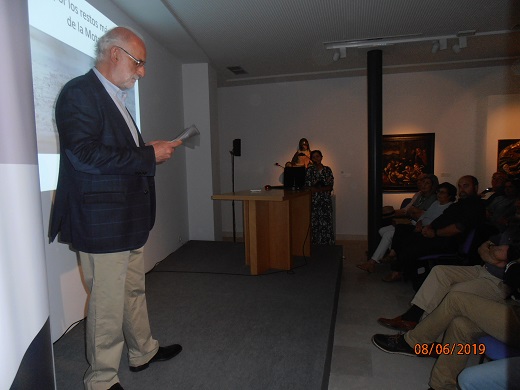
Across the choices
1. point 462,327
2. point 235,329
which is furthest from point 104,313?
point 462,327

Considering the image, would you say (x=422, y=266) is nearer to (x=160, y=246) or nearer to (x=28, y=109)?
(x=160, y=246)

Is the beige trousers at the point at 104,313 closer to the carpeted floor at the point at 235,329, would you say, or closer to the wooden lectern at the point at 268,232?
the carpeted floor at the point at 235,329

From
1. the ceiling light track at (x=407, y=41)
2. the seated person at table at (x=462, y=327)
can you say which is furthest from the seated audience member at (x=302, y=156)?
the seated person at table at (x=462, y=327)

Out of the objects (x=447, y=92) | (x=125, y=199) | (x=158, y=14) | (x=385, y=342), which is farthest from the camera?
(x=447, y=92)

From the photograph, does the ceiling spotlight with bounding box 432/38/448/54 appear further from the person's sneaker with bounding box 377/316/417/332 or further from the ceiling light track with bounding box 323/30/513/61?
the person's sneaker with bounding box 377/316/417/332

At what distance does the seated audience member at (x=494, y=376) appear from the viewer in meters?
1.23

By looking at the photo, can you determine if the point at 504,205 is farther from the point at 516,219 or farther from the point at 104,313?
the point at 104,313

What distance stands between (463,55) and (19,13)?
18.4ft

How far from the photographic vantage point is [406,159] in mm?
5637

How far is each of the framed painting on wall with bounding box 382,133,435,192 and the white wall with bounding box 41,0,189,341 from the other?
3434mm

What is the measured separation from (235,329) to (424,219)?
2.44 meters

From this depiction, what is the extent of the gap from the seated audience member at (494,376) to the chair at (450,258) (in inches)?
64.2

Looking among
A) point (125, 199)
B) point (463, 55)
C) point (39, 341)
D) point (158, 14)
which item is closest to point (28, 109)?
point (39, 341)

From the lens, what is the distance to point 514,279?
1683mm
